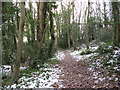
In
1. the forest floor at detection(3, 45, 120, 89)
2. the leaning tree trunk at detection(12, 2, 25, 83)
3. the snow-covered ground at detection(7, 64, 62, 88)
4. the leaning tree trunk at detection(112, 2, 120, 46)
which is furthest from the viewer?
the leaning tree trunk at detection(112, 2, 120, 46)

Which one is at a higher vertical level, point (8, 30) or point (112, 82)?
point (8, 30)

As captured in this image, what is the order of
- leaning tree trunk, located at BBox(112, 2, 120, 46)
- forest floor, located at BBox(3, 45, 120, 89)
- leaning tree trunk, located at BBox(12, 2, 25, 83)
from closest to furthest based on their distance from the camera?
forest floor, located at BBox(3, 45, 120, 89) → leaning tree trunk, located at BBox(12, 2, 25, 83) → leaning tree trunk, located at BBox(112, 2, 120, 46)

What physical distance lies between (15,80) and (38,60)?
12.7 ft

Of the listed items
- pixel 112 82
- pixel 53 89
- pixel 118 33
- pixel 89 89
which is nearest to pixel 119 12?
pixel 118 33

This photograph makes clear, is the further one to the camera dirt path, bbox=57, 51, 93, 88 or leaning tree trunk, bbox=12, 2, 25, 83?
leaning tree trunk, bbox=12, 2, 25, 83

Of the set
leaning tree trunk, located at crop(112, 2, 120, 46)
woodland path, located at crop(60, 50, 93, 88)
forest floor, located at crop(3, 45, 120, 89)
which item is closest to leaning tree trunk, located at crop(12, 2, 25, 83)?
forest floor, located at crop(3, 45, 120, 89)

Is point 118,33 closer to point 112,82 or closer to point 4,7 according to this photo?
point 112,82

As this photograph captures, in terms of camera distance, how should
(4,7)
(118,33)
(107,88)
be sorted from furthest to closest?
(118,33) → (4,7) → (107,88)

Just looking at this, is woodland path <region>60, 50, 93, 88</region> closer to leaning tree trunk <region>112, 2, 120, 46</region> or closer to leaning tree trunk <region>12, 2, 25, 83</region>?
leaning tree trunk <region>12, 2, 25, 83</region>

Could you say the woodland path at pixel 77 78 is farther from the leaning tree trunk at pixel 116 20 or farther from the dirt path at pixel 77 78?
the leaning tree trunk at pixel 116 20

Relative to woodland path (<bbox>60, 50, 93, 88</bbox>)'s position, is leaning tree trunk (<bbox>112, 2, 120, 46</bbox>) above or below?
above

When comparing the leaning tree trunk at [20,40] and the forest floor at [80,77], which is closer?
the forest floor at [80,77]

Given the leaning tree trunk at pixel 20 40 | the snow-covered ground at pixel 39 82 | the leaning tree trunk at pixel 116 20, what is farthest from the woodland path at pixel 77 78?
the leaning tree trunk at pixel 116 20

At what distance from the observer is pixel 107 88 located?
457 centimetres
